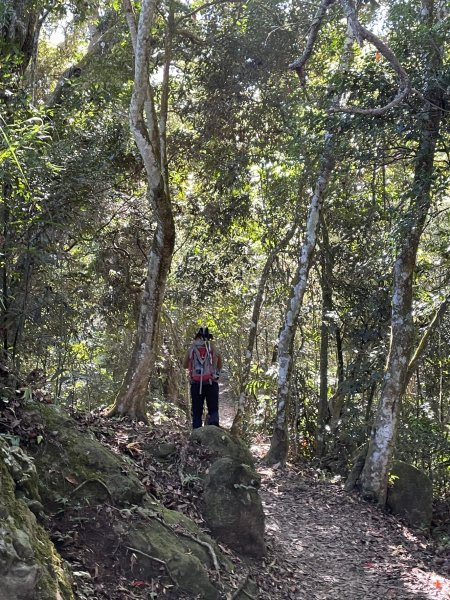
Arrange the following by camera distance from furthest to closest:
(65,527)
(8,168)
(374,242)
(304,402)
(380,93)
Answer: (304,402), (374,242), (380,93), (8,168), (65,527)

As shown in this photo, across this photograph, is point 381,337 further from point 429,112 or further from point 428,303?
point 429,112

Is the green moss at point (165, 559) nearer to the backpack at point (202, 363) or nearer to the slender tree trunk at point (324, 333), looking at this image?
the backpack at point (202, 363)

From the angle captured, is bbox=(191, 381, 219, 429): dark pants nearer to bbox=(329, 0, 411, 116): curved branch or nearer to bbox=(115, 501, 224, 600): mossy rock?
bbox=(115, 501, 224, 600): mossy rock

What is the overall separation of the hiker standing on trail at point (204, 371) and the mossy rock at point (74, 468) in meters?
3.67

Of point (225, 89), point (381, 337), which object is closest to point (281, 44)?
point (225, 89)

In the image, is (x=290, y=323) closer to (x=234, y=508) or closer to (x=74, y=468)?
(x=234, y=508)

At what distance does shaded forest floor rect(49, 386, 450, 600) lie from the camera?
4.82 metres

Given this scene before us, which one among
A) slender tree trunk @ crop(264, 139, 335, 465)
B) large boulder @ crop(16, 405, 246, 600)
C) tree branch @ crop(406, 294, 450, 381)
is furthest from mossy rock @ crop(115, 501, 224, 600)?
slender tree trunk @ crop(264, 139, 335, 465)

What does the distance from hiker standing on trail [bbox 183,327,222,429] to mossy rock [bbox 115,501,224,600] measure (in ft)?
12.8

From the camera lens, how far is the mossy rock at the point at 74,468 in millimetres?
5152

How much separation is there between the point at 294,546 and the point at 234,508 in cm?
190

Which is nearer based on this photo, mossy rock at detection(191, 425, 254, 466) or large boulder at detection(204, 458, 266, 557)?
large boulder at detection(204, 458, 266, 557)

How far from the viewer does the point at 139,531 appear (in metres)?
5.30

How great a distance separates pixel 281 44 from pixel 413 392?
963cm
